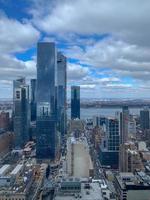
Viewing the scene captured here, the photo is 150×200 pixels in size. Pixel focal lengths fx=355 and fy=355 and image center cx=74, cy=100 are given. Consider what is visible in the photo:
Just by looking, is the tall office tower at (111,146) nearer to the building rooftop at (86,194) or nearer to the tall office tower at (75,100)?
the building rooftop at (86,194)

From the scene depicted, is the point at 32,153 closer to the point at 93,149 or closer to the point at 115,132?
the point at 93,149


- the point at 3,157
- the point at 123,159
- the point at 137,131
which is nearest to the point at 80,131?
the point at 137,131

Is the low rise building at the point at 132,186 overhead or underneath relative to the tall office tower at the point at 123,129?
underneath

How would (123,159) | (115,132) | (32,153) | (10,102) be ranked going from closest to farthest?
(123,159) < (115,132) < (32,153) < (10,102)

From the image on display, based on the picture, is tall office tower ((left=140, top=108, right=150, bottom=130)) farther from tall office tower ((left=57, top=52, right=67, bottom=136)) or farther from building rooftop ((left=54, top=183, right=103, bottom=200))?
building rooftop ((left=54, top=183, right=103, bottom=200))

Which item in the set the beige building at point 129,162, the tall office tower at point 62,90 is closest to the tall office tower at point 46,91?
the tall office tower at point 62,90

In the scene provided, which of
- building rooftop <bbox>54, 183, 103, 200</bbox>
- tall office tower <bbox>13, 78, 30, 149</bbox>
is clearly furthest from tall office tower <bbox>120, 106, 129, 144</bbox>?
building rooftop <bbox>54, 183, 103, 200</bbox>

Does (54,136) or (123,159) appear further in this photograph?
(54,136)
